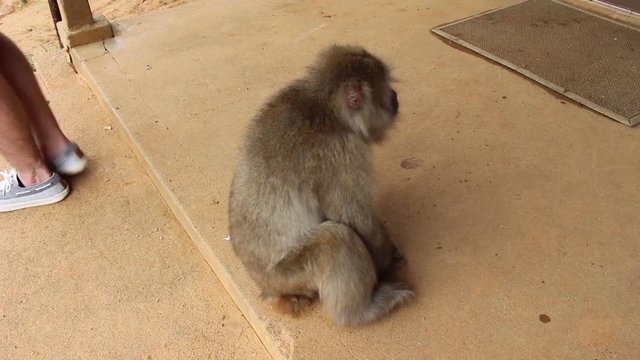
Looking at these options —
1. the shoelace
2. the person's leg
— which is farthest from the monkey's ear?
the shoelace

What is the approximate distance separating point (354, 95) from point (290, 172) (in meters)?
0.35

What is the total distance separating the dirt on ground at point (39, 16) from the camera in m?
5.91

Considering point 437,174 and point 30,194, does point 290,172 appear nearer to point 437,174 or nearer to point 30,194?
point 437,174

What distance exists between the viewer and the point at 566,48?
381 cm

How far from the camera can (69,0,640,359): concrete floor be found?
2162mm

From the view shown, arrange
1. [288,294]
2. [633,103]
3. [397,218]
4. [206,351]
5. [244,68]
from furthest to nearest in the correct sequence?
[244,68]
[633,103]
[397,218]
[206,351]
[288,294]

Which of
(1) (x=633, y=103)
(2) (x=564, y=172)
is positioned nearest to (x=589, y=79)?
(1) (x=633, y=103)

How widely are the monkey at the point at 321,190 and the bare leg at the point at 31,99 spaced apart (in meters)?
1.59

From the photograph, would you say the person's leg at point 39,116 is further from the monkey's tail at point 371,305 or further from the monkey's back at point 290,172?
the monkey's tail at point 371,305

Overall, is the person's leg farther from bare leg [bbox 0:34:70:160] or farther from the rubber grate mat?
the rubber grate mat

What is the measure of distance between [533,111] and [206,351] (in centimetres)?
215

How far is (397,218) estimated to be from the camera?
2.68 metres

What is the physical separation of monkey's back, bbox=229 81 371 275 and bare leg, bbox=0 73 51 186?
4.84ft

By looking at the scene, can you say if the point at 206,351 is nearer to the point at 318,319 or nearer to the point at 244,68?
the point at 318,319
